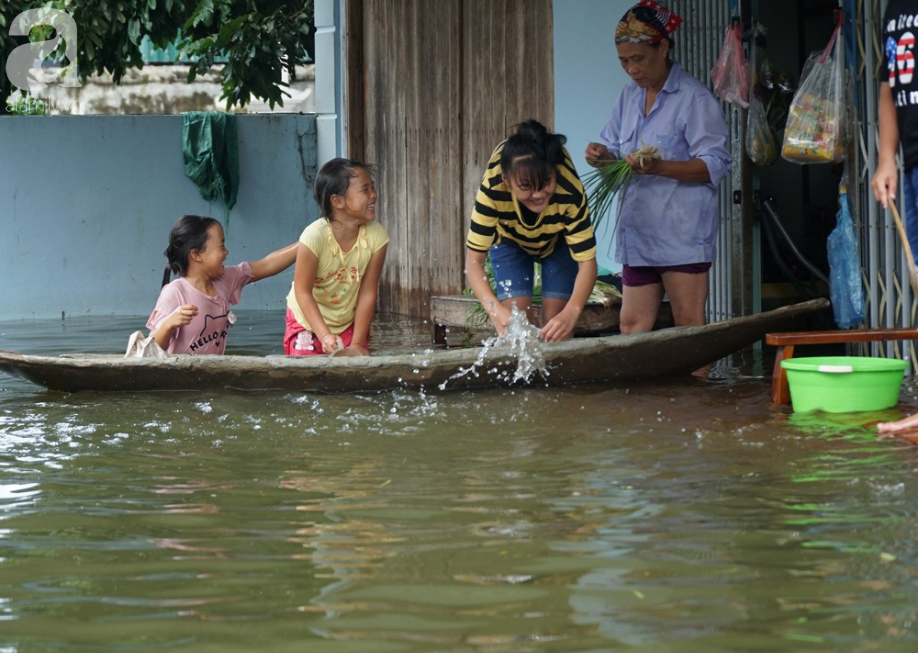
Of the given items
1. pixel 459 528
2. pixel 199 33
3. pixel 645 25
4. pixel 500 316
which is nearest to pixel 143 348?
pixel 500 316

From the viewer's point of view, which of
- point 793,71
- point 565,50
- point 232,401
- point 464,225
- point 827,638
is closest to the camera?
point 827,638

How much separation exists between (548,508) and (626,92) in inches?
127

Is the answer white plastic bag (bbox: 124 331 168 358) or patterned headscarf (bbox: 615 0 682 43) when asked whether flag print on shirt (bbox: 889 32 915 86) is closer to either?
patterned headscarf (bbox: 615 0 682 43)

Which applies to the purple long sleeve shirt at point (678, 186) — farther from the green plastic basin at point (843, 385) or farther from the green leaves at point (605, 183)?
the green plastic basin at point (843, 385)

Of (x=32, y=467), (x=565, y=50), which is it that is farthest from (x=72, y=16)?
(x=32, y=467)

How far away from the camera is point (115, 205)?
1117cm

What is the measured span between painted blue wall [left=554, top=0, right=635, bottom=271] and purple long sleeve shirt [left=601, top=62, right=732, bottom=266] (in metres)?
1.95

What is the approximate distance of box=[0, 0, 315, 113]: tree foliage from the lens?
11148 mm

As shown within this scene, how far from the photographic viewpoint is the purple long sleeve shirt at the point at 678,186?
5.80 m

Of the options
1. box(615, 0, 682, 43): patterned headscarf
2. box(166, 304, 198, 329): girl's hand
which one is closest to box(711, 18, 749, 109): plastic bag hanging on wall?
box(615, 0, 682, 43): patterned headscarf

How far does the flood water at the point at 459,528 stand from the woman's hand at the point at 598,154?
4.37 feet

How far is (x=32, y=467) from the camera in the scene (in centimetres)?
420

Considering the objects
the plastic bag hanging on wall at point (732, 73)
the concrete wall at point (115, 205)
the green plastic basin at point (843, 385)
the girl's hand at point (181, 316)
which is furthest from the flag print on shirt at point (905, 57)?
the concrete wall at point (115, 205)

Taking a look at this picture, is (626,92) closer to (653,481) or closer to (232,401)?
(232,401)
